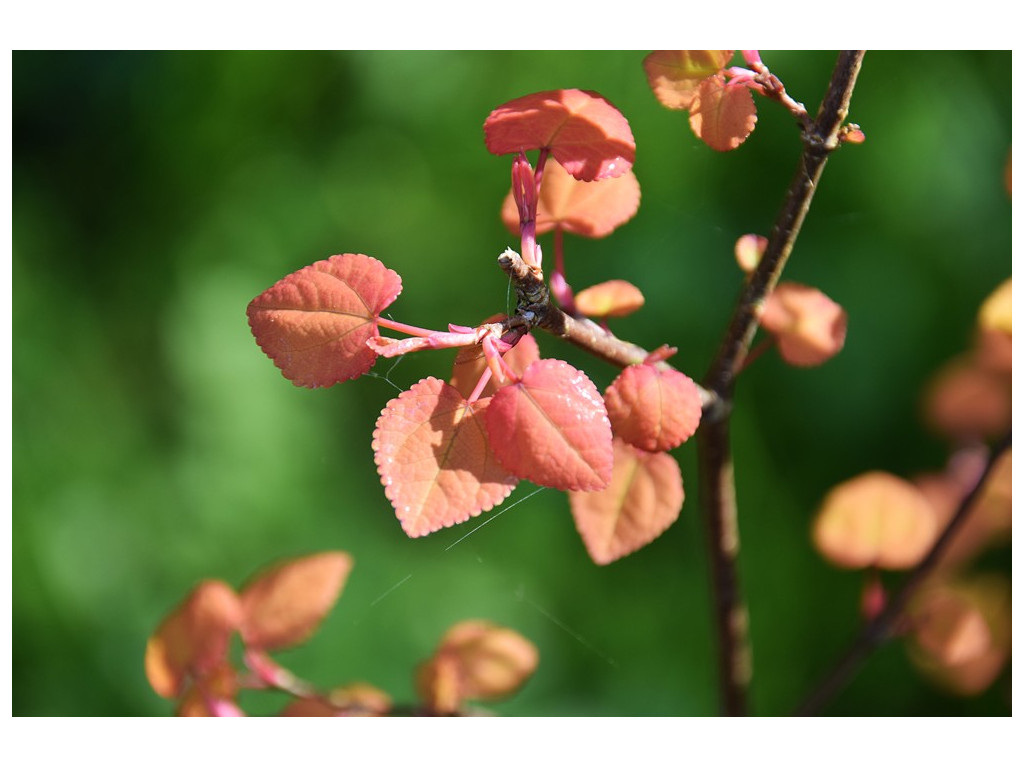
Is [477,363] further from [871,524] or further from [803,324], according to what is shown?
[871,524]

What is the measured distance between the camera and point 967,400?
990 mm

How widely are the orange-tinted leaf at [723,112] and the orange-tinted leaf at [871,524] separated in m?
0.32

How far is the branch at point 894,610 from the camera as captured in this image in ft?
2.12

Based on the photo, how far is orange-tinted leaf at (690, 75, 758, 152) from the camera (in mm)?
445

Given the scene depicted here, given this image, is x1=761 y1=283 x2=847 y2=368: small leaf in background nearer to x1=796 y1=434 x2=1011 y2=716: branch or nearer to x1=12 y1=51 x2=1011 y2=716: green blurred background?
x1=796 y1=434 x2=1011 y2=716: branch

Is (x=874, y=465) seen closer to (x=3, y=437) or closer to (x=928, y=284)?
(x=928, y=284)

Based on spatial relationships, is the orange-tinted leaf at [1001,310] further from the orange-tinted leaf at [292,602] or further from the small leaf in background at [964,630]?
the orange-tinted leaf at [292,602]

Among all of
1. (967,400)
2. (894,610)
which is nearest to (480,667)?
(894,610)

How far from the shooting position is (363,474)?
108cm

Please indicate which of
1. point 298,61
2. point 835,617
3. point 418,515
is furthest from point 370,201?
point 418,515

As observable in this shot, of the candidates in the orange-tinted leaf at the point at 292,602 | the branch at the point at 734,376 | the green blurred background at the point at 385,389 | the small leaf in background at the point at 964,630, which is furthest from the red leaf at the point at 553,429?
the green blurred background at the point at 385,389

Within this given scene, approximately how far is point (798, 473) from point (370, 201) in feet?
1.88

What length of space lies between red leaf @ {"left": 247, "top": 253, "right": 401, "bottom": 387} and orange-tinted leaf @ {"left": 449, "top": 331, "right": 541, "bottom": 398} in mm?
48

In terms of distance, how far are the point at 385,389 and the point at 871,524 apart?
474 millimetres
